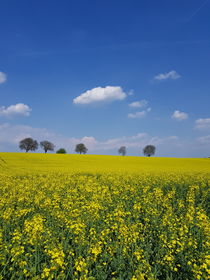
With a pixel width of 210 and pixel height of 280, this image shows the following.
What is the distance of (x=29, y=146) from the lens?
89.2 meters

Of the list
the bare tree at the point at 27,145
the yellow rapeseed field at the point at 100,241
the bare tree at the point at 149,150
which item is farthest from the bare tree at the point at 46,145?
the yellow rapeseed field at the point at 100,241

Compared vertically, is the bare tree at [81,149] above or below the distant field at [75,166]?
above

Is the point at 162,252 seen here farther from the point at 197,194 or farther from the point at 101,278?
the point at 197,194

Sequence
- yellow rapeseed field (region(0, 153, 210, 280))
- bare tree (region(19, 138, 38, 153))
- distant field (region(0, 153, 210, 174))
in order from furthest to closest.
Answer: bare tree (region(19, 138, 38, 153)) → distant field (region(0, 153, 210, 174)) → yellow rapeseed field (region(0, 153, 210, 280))

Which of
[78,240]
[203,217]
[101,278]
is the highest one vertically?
[203,217]

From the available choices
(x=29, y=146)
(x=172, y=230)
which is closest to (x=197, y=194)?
(x=172, y=230)

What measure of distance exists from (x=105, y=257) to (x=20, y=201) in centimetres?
565

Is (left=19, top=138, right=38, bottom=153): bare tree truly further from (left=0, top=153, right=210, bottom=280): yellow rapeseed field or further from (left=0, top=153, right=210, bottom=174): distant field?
(left=0, top=153, right=210, bottom=280): yellow rapeseed field

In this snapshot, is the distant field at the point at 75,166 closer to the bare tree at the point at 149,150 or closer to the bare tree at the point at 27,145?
the bare tree at the point at 27,145

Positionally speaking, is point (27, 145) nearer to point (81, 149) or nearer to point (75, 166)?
point (81, 149)

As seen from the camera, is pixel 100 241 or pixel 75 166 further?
pixel 75 166

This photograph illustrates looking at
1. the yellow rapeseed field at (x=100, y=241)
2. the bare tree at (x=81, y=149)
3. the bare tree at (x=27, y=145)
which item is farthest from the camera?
the bare tree at (x=81, y=149)

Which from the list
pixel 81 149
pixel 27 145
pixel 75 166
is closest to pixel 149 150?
pixel 81 149

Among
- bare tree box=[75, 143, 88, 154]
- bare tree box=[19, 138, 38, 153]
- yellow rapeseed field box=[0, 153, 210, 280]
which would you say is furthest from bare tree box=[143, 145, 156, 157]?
yellow rapeseed field box=[0, 153, 210, 280]
